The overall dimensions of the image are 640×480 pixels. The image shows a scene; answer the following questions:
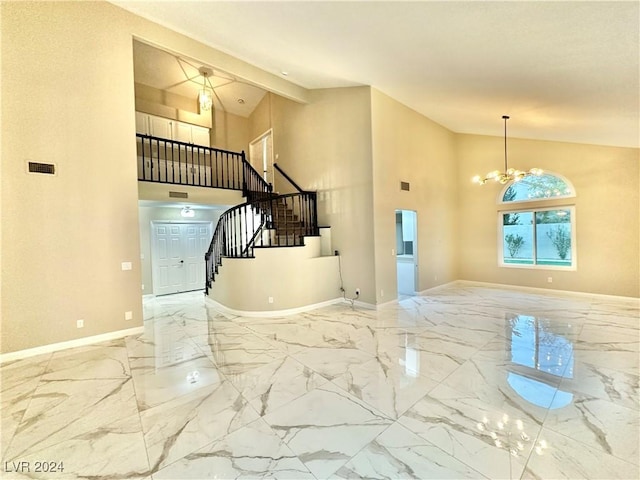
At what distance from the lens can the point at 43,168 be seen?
3717 millimetres

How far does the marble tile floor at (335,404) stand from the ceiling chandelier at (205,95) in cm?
501

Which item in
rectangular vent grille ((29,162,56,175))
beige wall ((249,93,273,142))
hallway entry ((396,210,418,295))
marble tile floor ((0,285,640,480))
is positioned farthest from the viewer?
beige wall ((249,93,273,142))

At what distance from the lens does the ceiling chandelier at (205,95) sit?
20.4 feet

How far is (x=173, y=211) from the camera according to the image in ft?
26.0

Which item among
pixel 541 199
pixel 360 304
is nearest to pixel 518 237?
pixel 541 199

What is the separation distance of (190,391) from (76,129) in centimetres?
408

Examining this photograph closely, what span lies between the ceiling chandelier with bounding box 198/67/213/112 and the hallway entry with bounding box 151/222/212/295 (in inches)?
137

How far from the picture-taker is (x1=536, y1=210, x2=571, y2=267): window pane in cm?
650

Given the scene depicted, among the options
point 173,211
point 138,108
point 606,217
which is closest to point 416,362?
point 606,217

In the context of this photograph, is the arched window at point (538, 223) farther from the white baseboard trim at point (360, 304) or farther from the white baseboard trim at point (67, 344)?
the white baseboard trim at point (67, 344)

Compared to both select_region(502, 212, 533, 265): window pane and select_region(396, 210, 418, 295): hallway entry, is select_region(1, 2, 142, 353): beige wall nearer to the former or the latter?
select_region(396, 210, 418, 295): hallway entry

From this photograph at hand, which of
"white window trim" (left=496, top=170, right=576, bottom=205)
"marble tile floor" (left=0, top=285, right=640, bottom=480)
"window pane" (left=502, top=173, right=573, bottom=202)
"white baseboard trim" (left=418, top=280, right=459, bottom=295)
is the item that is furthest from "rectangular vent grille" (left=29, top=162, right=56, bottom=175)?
"window pane" (left=502, top=173, right=573, bottom=202)

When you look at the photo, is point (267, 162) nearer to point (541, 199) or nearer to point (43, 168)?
point (43, 168)

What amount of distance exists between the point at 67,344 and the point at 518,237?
969cm
